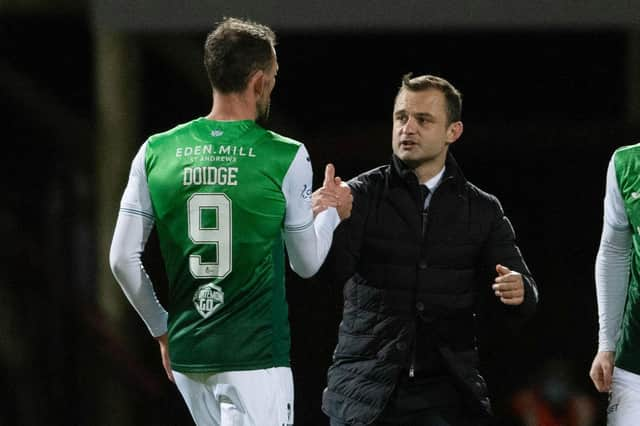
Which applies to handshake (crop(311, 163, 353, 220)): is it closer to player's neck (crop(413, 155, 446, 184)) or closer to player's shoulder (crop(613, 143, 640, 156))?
player's neck (crop(413, 155, 446, 184))

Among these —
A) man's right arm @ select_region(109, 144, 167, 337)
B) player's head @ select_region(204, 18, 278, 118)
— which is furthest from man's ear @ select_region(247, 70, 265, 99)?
man's right arm @ select_region(109, 144, 167, 337)

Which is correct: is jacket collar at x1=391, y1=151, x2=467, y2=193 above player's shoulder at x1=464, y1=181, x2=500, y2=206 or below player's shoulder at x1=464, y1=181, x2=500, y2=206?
above

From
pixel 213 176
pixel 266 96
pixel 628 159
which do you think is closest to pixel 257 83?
pixel 266 96

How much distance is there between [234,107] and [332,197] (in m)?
0.40

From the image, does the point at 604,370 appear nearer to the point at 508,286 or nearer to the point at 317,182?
the point at 508,286

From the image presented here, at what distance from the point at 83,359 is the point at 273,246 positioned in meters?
3.80

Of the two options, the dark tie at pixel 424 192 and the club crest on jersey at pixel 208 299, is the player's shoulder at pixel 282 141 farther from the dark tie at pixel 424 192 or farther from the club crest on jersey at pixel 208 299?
the dark tie at pixel 424 192

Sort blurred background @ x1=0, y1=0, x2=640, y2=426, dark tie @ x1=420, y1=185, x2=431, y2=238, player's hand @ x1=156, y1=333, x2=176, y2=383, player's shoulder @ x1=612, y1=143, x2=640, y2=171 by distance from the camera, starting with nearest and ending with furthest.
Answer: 1. player's hand @ x1=156, y1=333, x2=176, y2=383
2. player's shoulder @ x1=612, y1=143, x2=640, y2=171
3. dark tie @ x1=420, y1=185, x2=431, y2=238
4. blurred background @ x1=0, y1=0, x2=640, y2=426

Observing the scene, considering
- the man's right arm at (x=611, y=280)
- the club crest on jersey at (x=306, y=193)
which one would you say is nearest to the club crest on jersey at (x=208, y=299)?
the club crest on jersey at (x=306, y=193)

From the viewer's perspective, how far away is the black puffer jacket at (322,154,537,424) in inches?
138

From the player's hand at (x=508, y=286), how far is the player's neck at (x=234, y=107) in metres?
0.84

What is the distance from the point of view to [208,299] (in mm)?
3129

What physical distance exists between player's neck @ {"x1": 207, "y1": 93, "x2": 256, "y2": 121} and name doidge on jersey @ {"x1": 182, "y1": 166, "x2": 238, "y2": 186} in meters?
0.16

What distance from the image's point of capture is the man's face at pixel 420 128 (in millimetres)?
3637
